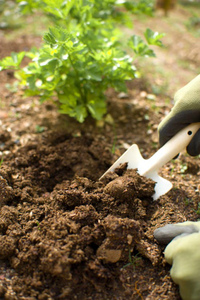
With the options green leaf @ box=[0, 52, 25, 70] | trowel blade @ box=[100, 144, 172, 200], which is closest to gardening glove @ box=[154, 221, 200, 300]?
trowel blade @ box=[100, 144, 172, 200]

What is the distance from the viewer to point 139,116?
2.71m

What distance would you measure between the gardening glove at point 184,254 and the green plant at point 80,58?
111 centimetres

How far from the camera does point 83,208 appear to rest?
5.66 feet

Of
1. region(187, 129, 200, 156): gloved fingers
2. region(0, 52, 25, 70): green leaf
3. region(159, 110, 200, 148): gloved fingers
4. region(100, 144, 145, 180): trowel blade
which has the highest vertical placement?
region(0, 52, 25, 70): green leaf

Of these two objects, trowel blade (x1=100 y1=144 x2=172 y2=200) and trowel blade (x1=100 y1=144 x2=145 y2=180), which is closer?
trowel blade (x1=100 y1=144 x2=172 y2=200)

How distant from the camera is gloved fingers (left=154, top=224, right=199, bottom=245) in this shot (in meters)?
1.64

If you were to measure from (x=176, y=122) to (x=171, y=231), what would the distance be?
717mm

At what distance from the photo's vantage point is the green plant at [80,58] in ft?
6.30

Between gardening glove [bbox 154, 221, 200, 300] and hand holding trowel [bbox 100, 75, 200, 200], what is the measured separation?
33 cm

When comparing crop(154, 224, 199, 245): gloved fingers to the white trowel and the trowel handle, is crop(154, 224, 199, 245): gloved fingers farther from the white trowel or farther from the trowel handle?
the trowel handle

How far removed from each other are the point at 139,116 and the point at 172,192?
36.7 inches

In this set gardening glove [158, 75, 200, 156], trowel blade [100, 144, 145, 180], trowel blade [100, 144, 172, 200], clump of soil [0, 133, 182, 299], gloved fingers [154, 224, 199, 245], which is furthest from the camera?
trowel blade [100, 144, 145, 180]

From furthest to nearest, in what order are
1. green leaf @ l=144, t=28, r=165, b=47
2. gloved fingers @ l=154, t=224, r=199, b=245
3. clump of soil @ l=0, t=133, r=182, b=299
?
1. green leaf @ l=144, t=28, r=165, b=47
2. gloved fingers @ l=154, t=224, r=199, b=245
3. clump of soil @ l=0, t=133, r=182, b=299

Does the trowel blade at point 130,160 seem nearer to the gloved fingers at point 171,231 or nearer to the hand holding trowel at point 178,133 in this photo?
the hand holding trowel at point 178,133
